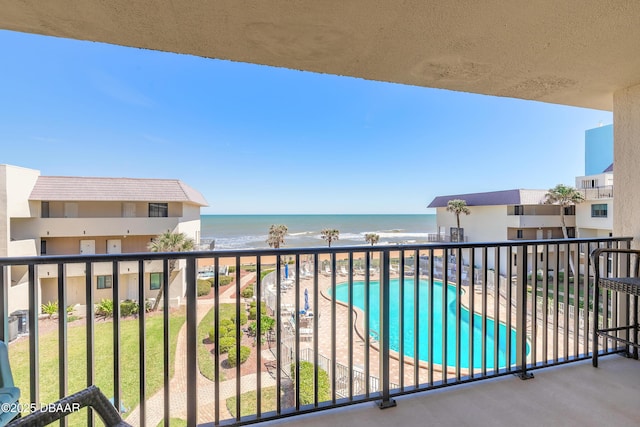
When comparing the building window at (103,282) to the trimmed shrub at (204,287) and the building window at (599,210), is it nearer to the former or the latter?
the trimmed shrub at (204,287)

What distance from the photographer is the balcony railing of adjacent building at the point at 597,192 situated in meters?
14.5

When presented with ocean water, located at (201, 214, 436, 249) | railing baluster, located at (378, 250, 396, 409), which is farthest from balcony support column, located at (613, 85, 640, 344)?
ocean water, located at (201, 214, 436, 249)

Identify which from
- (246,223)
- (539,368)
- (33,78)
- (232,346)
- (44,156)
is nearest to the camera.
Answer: (539,368)

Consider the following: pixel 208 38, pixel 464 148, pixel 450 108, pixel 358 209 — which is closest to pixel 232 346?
pixel 208 38

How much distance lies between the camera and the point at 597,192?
14836 millimetres

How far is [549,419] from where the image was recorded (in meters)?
1.47

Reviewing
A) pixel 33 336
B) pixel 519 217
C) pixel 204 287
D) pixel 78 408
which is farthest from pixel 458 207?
pixel 78 408

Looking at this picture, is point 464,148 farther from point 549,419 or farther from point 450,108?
point 549,419

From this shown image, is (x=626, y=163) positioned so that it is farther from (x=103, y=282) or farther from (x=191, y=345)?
(x=103, y=282)

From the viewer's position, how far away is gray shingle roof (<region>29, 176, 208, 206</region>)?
1186 cm

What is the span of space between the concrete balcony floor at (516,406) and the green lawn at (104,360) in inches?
214

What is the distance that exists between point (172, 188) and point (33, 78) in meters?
9.53

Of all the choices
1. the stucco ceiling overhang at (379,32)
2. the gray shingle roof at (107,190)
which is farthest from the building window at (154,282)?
the stucco ceiling overhang at (379,32)

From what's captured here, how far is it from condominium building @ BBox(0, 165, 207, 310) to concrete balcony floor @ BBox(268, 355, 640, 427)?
11.1 metres
